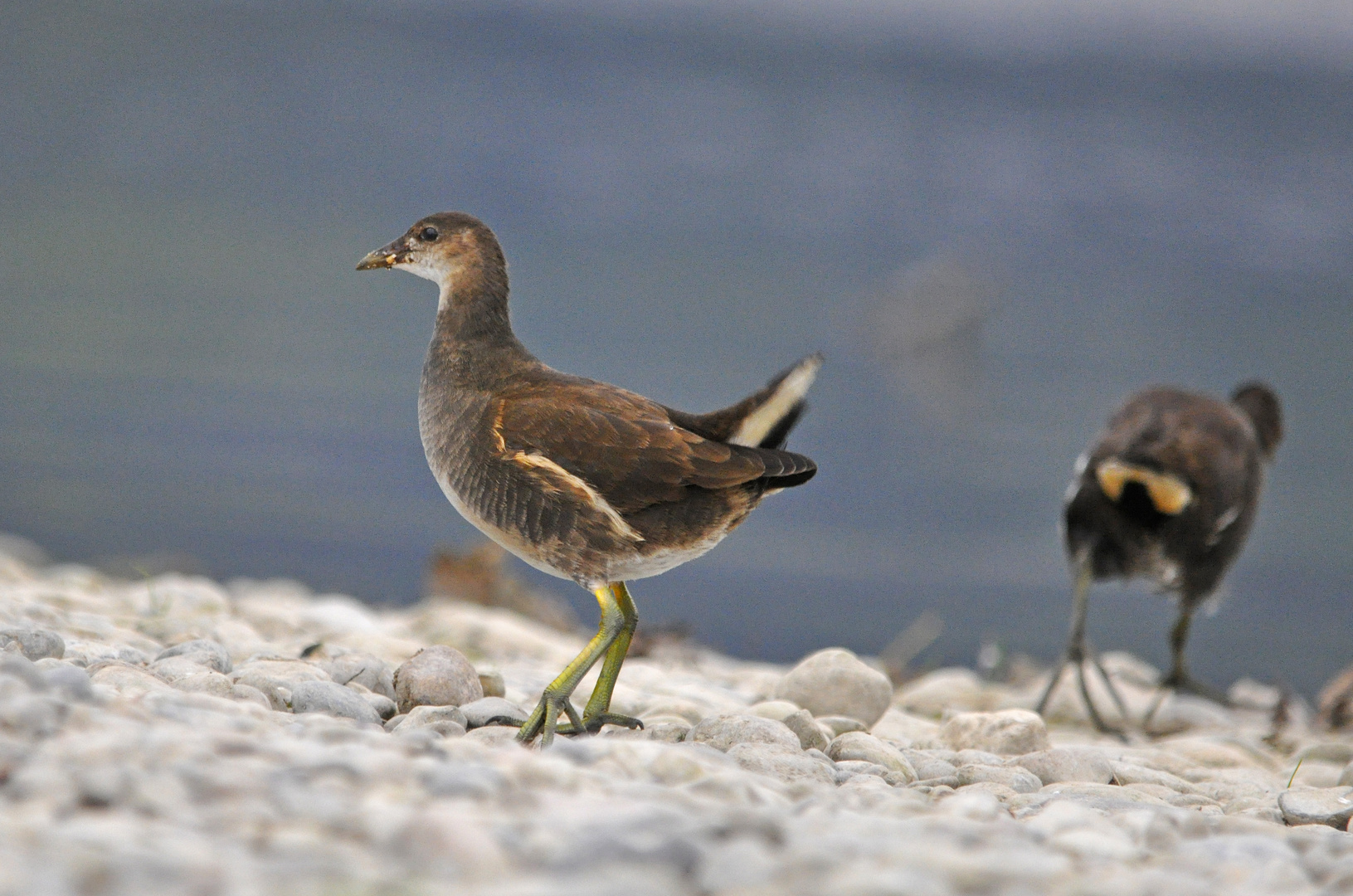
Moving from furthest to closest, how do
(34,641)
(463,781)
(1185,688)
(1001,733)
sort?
(1185,688) → (1001,733) → (34,641) → (463,781)

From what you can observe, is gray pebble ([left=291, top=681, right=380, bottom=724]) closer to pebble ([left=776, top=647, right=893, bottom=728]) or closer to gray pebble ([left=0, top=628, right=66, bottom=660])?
gray pebble ([left=0, top=628, right=66, bottom=660])

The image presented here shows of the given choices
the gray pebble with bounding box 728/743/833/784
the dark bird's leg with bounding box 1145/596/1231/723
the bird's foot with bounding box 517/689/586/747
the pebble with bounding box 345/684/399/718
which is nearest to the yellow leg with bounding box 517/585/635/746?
the bird's foot with bounding box 517/689/586/747

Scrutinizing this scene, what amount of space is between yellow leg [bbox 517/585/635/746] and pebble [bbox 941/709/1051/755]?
179 cm

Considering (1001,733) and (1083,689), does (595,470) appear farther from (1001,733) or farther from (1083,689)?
(1083,689)

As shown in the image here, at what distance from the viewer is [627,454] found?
4.66 m

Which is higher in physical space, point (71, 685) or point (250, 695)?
point (71, 685)

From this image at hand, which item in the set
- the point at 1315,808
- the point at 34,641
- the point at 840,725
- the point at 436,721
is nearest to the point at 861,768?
the point at 840,725

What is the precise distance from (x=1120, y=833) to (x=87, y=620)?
202 inches

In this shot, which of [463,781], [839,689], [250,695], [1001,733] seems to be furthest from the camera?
[839,689]

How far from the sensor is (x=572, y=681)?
4.66 metres

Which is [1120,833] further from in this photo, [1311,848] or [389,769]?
[389,769]

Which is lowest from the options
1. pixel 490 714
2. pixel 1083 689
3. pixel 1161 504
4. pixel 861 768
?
pixel 490 714

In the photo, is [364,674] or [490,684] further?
[490,684]

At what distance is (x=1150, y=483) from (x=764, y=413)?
313 centimetres
